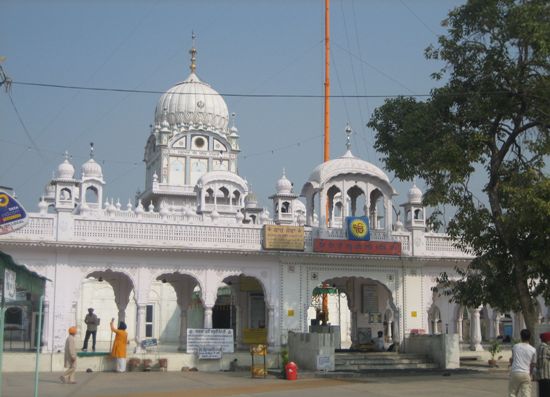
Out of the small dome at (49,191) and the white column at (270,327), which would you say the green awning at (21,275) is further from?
the small dome at (49,191)

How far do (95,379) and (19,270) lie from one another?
7705 millimetres

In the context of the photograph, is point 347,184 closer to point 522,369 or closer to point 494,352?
point 494,352

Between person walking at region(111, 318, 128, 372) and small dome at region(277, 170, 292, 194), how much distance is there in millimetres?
8805

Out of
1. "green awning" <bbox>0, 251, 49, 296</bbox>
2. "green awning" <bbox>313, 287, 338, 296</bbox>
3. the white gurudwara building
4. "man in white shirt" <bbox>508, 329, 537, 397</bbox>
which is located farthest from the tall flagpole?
"man in white shirt" <bbox>508, 329, 537, 397</bbox>

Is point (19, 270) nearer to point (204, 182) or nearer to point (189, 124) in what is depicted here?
point (204, 182)

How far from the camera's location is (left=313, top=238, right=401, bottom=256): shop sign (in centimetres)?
2591

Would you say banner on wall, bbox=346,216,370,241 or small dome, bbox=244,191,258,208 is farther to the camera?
small dome, bbox=244,191,258,208

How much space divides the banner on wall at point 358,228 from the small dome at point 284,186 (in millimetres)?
2841

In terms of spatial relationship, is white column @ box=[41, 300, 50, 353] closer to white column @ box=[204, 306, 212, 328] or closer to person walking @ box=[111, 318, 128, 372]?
person walking @ box=[111, 318, 128, 372]

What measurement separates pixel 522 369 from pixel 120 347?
12267mm

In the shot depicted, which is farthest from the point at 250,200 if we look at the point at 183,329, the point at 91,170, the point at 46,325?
the point at 46,325

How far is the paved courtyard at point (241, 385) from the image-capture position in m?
15.9

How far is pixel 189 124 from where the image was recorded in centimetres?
4834

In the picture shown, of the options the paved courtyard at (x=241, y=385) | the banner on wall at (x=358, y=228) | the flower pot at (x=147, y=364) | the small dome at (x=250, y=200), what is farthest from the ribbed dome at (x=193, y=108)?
the paved courtyard at (x=241, y=385)
